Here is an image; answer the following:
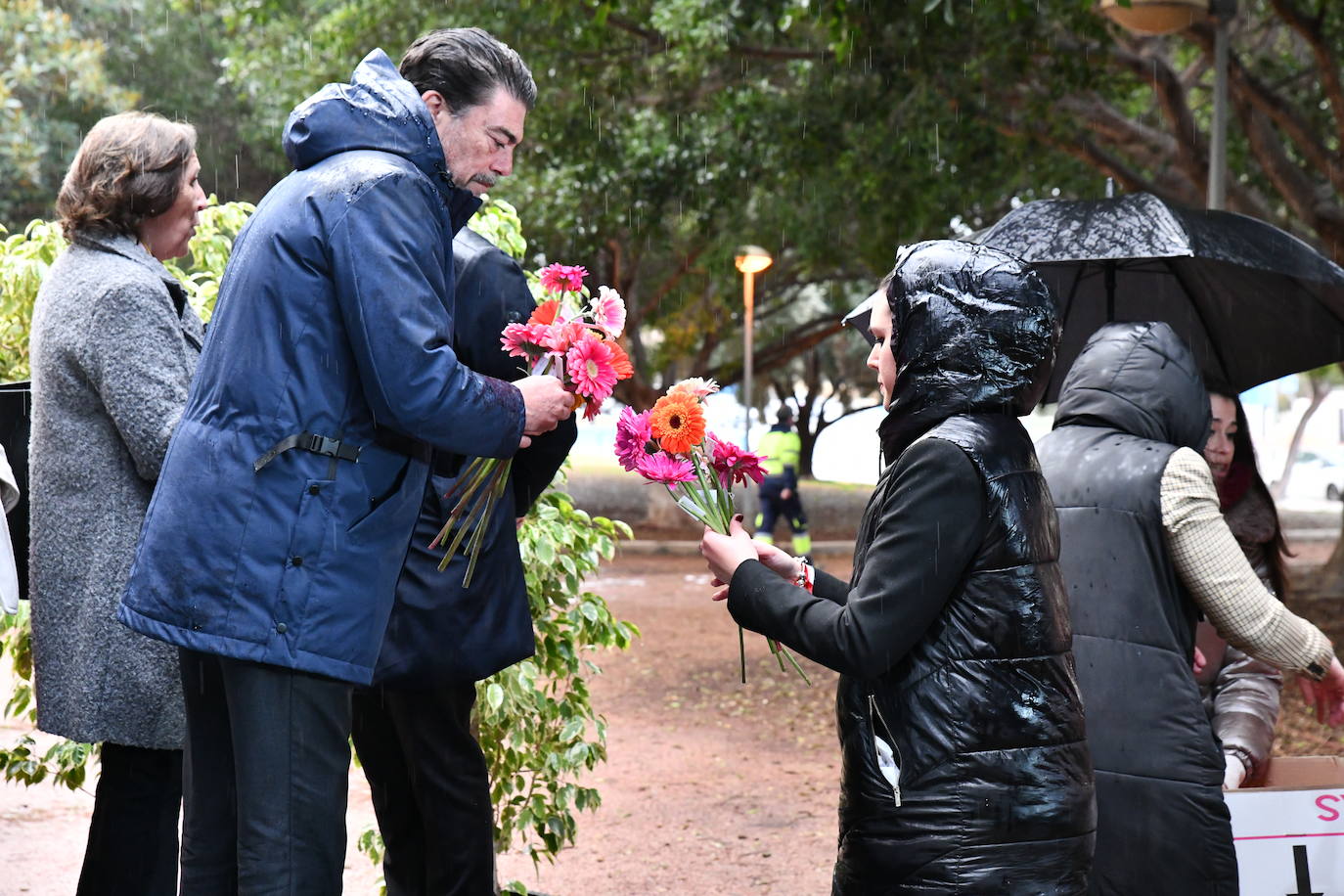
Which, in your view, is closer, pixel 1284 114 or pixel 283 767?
pixel 283 767

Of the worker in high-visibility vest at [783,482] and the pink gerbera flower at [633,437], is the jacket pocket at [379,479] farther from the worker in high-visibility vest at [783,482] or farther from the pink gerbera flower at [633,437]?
the worker in high-visibility vest at [783,482]

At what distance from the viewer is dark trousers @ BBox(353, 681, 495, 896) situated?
3.00 meters

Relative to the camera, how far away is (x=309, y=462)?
2342 millimetres

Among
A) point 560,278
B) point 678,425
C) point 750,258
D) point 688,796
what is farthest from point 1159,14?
point 750,258

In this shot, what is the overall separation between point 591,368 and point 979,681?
0.91m

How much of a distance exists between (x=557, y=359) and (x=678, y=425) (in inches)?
10.7

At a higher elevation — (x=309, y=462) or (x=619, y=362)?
(x=619, y=362)

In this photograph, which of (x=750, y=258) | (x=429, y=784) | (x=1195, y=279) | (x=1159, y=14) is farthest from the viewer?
(x=750, y=258)

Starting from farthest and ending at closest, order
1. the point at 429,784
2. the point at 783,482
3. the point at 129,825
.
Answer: the point at 783,482, the point at 129,825, the point at 429,784

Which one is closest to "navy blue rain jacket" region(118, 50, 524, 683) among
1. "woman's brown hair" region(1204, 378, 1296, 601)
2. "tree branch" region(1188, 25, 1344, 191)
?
"woman's brown hair" region(1204, 378, 1296, 601)

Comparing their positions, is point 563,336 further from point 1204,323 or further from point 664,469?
point 1204,323

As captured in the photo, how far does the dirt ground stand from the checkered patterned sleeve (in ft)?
8.15

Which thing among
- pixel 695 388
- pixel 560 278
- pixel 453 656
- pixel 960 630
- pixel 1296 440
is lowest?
pixel 453 656

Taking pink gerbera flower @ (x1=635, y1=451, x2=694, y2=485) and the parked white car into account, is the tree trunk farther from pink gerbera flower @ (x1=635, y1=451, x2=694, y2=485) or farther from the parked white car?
pink gerbera flower @ (x1=635, y1=451, x2=694, y2=485)
